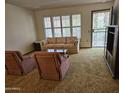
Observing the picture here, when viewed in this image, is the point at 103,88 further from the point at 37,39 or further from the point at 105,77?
the point at 37,39

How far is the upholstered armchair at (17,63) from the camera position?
3.24m

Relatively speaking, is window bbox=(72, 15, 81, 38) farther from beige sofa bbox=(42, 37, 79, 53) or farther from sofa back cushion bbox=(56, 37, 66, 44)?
sofa back cushion bbox=(56, 37, 66, 44)

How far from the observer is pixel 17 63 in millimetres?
3395

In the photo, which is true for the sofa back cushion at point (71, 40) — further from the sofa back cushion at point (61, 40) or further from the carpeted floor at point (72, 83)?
the carpeted floor at point (72, 83)

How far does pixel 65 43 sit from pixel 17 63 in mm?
3494

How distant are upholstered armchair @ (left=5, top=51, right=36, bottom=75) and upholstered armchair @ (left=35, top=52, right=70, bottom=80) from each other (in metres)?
0.70

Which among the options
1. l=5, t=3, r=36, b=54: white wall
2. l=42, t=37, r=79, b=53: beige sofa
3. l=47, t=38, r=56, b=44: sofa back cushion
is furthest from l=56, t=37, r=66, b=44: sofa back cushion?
l=5, t=3, r=36, b=54: white wall

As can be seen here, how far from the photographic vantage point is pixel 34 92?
264 cm

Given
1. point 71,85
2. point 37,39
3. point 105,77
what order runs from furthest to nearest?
point 37,39 → point 105,77 → point 71,85

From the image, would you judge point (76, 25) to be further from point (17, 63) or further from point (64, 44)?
point (17, 63)

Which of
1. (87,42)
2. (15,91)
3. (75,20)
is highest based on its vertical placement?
(75,20)

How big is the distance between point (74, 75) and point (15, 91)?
5.60ft

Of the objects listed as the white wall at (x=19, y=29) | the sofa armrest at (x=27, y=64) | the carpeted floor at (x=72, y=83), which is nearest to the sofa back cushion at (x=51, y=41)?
the white wall at (x=19, y=29)
